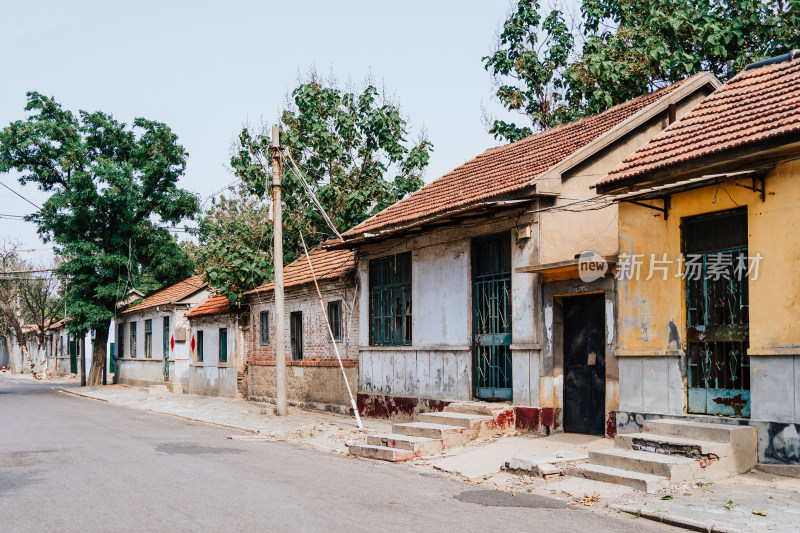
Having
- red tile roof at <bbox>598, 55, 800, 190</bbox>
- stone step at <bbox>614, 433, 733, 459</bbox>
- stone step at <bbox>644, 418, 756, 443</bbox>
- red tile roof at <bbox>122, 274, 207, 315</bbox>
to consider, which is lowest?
stone step at <bbox>614, 433, 733, 459</bbox>

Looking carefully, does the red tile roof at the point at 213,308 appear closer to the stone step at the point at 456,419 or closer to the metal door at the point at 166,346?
the metal door at the point at 166,346

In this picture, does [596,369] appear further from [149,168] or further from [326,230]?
[149,168]

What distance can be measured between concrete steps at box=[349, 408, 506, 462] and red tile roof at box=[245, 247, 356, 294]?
21.0 ft

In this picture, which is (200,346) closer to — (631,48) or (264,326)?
(264,326)

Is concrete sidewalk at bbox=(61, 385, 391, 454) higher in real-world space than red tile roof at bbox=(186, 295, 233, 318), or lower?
lower

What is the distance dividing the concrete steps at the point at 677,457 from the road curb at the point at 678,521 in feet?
2.77

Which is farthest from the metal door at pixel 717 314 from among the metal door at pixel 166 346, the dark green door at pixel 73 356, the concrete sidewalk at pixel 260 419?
the dark green door at pixel 73 356

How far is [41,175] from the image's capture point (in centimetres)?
3328

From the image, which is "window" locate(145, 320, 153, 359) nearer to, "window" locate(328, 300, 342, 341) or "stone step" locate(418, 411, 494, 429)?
"window" locate(328, 300, 342, 341)

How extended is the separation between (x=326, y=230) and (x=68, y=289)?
49.6 ft

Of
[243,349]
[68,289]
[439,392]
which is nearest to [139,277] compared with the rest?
[68,289]

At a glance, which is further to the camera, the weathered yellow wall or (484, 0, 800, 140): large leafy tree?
(484, 0, 800, 140): large leafy tree

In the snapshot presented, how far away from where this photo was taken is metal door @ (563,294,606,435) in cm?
1232

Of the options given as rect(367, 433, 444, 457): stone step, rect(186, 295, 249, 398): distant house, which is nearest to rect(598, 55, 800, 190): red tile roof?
rect(367, 433, 444, 457): stone step
